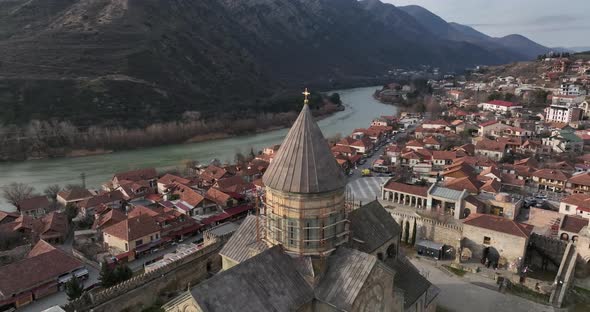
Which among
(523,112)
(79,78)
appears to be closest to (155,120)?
(79,78)

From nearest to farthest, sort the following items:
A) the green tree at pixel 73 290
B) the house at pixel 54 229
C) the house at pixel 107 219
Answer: the green tree at pixel 73 290, the house at pixel 54 229, the house at pixel 107 219

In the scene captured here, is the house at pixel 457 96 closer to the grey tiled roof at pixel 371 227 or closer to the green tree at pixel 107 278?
the grey tiled roof at pixel 371 227

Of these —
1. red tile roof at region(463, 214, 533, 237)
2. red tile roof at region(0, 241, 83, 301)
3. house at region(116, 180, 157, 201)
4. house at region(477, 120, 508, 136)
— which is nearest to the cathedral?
red tile roof at region(0, 241, 83, 301)

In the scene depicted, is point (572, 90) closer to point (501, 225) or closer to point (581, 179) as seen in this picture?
point (581, 179)

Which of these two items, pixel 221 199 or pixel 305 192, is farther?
pixel 221 199

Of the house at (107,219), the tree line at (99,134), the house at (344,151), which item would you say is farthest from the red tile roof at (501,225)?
the tree line at (99,134)

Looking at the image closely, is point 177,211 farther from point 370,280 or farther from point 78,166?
point 78,166

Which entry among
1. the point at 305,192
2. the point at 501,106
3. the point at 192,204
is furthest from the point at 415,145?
the point at 305,192
